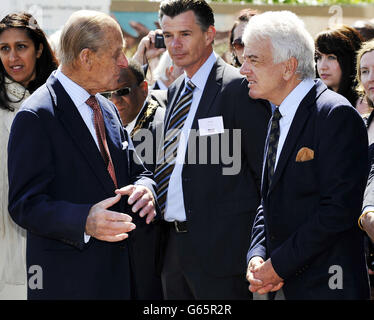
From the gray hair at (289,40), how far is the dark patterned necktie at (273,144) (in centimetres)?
26

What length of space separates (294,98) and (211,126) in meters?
0.95

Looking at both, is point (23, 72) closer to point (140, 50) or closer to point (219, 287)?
point (140, 50)

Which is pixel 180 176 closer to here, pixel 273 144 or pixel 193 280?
pixel 193 280

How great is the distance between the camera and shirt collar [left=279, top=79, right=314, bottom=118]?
10.8 ft

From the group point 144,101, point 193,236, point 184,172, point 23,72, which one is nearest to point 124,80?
point 144,101

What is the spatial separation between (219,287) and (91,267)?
3.93 feet

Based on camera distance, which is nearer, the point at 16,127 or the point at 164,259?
the point at 16,127

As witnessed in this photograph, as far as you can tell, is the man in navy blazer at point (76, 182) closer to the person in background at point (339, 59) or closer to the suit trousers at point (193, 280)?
the suit trousers at point (193, 280)

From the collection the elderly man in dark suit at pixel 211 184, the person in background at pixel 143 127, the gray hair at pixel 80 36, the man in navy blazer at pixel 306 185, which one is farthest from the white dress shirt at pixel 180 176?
the gray hair at pixel 80 36

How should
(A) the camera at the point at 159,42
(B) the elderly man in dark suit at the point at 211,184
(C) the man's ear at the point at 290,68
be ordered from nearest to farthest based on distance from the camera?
(C) the man's ear at the point at 290,68, (B) the elderly man in dark suit at the point at 211,184, (A) the camera at the point at 159,42

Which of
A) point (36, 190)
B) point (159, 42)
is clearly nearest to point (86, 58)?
point (36, 190)

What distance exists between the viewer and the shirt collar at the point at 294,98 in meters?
3.30

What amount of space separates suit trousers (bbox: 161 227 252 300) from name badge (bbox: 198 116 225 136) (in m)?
0.69

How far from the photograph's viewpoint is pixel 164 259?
174 inches
